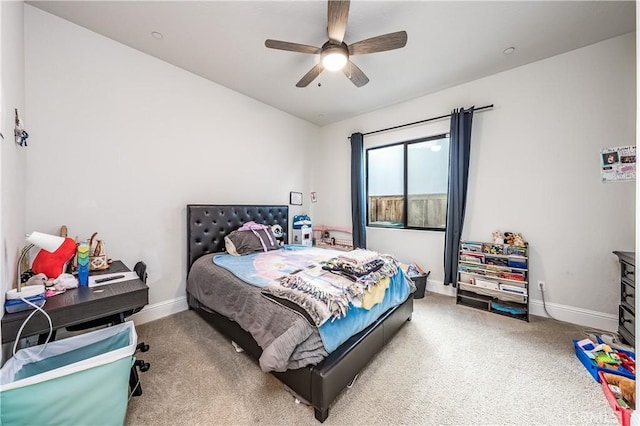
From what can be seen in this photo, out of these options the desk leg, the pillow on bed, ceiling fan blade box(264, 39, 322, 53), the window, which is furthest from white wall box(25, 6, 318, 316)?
the window

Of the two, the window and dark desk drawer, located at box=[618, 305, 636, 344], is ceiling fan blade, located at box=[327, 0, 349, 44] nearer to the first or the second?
the window

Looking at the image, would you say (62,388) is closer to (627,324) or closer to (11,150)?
(11,150)

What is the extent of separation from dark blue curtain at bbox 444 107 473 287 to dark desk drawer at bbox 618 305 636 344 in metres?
1.37

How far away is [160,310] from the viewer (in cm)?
266

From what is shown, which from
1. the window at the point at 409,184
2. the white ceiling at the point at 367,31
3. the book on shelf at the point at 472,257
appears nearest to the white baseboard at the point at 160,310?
the white ceiling at the point at 367,31

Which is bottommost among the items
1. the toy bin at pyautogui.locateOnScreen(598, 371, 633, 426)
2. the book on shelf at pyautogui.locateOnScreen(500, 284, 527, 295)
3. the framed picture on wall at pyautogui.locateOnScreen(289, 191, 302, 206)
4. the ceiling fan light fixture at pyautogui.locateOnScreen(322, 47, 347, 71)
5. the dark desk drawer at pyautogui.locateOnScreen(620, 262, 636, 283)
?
the toy bin at pyautogui.locateOnScreen(598, 371, 633, 426)

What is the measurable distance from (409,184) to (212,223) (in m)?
3.02

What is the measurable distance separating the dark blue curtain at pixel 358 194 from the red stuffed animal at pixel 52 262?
11.3ft

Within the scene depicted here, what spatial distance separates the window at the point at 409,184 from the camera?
11.4 feet

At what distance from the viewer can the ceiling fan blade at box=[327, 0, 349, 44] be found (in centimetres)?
161

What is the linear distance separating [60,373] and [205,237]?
2007 mm

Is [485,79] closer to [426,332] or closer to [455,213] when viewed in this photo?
[455,213]

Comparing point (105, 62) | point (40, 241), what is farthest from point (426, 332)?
point (105, 62)

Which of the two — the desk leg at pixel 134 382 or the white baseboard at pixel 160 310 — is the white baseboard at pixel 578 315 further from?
the white baseboard at pixel 160 310
